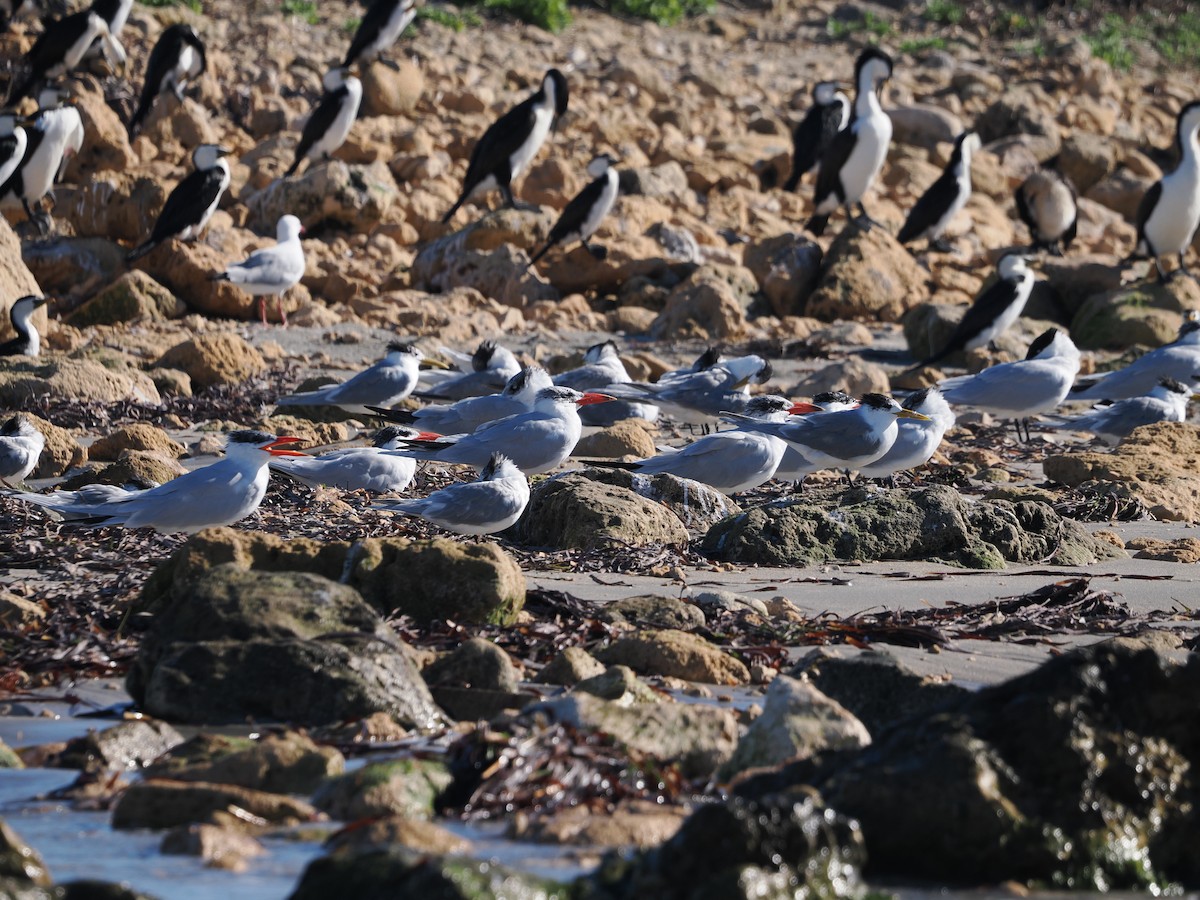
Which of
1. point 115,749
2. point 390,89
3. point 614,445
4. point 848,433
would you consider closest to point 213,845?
point 115,749

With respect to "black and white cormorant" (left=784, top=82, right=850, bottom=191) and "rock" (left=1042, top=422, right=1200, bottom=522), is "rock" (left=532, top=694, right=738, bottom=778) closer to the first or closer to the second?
"rock" (left=1042, top=422, right=1200, bottom=522)

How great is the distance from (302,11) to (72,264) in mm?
9329

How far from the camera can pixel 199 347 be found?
37.6 feet

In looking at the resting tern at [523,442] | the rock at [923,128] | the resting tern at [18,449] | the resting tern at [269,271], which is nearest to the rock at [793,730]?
the resting tern at [523,442]

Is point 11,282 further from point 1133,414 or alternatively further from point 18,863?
point 18,863

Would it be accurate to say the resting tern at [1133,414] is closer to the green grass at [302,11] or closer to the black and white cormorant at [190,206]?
the black and white cormorant at [190,206]

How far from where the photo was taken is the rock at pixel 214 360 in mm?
11414

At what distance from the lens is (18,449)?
7.82 m

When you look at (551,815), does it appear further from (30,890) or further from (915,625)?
(915,625)

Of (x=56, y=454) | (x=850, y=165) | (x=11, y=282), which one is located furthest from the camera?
(x=850, y=165)

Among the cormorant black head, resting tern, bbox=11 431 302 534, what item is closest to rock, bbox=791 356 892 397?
the cormorant black head

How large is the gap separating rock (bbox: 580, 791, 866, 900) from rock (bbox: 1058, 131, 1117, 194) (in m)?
20.0

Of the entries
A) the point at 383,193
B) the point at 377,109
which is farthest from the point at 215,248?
the point at 377,109

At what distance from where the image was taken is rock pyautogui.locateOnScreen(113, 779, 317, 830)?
364 centimetres
